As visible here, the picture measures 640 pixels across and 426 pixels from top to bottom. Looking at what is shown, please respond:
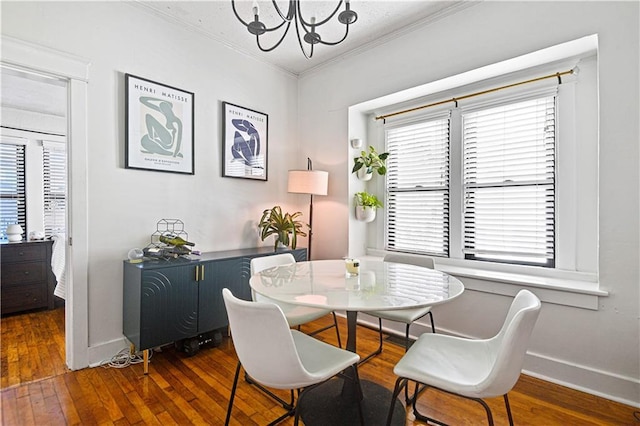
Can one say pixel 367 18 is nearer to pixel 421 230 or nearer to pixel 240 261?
pixel 421 230

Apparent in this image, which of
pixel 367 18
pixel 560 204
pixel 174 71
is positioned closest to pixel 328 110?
pixel 367 18

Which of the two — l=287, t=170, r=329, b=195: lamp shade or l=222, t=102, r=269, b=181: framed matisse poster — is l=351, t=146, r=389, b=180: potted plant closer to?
l=287, t=170, r=329, b=195: lamp shade

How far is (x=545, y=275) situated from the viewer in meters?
2.48

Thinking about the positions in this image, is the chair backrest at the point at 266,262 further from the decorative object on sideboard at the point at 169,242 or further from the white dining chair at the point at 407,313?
the white dining chair at the point at 407,313

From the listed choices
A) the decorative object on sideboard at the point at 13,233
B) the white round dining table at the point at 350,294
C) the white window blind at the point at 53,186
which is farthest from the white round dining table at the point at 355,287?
the white window blind at the point at 53,186

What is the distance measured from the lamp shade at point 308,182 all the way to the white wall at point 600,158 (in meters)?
1.17

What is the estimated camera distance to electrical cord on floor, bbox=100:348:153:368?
240cm

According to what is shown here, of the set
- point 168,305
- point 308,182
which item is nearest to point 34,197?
point 168,305

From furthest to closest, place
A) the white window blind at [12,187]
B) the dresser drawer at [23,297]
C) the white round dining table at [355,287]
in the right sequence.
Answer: the white window blind at [12,187]
the dresser drawer at [23,297]
the white round dining table at [355,287]

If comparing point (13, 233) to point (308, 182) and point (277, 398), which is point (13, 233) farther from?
point (277, 398)

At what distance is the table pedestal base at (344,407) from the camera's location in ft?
5.73

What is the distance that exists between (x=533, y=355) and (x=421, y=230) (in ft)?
4.66

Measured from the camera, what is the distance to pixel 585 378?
6.83ft

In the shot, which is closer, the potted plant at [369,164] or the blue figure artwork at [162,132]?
the blue figure artwork at [162,132]
